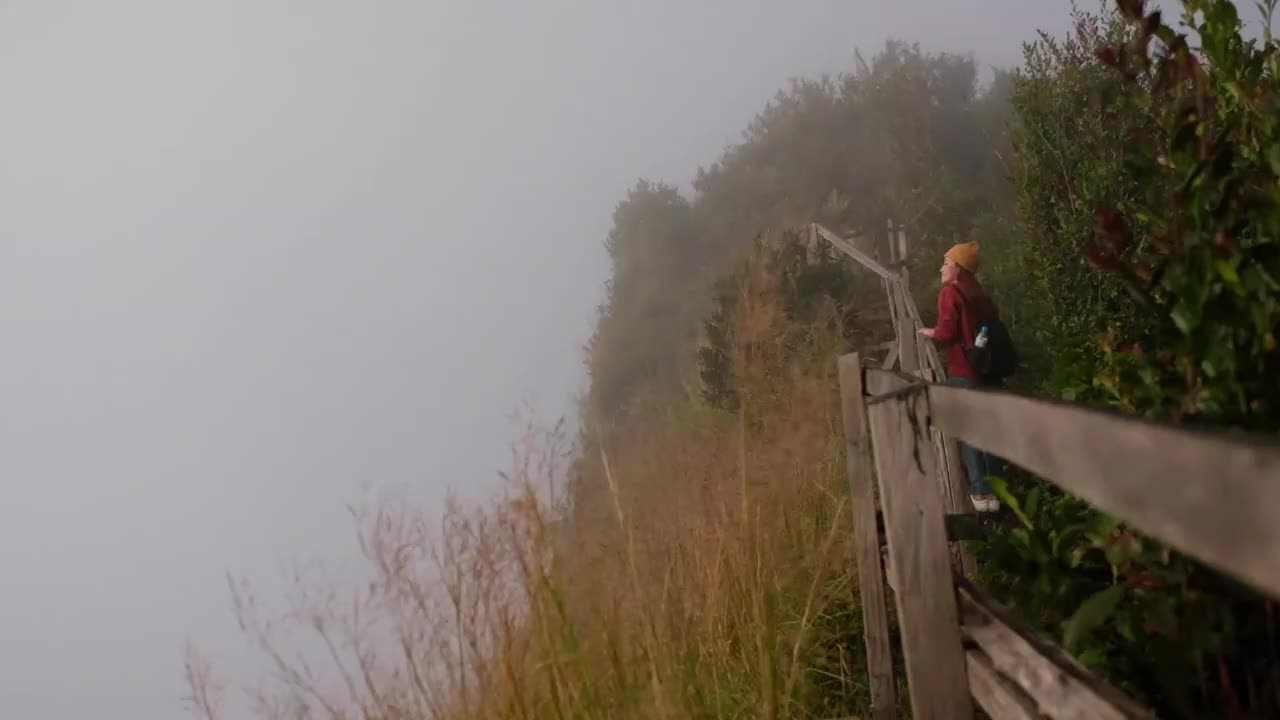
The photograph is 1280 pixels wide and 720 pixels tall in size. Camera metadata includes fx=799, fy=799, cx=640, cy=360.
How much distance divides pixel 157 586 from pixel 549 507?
341 feet

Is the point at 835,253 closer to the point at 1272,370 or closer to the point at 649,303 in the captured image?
the point at 649,303

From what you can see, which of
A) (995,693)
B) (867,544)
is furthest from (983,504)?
(995,693)

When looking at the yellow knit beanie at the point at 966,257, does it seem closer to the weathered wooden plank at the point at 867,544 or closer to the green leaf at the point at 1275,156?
the weathered wooden plank at the point at 867,544

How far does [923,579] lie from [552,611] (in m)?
0.82

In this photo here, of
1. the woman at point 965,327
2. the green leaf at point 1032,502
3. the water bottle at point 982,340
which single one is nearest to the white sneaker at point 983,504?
the woman at point 965,327

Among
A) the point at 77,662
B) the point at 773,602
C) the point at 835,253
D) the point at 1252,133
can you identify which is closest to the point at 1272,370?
the point at 1252,133

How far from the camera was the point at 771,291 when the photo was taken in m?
2.73

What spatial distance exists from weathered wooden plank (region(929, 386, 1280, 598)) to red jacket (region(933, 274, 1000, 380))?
347 cm

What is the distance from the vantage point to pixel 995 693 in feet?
3.87

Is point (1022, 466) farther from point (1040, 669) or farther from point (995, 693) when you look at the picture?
point (995, 693)

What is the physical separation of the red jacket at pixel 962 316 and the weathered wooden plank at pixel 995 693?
2.78 m

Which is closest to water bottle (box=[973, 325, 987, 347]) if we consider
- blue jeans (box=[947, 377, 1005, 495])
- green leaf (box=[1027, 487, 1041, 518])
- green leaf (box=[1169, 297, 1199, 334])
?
blue jeans (box=[947, 377, 1005, 495])

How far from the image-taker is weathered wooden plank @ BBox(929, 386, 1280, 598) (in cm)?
37

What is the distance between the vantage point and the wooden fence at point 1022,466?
39 centimetres
